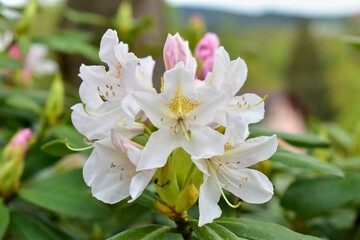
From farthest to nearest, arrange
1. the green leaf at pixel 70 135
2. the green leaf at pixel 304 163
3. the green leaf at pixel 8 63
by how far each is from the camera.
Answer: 1. the green leaf at pixel 8 63
2. the green leaf at pixel 70 135
3. the green leaf at pixel 304 163

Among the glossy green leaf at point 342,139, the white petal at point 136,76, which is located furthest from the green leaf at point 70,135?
the glossy green leaf at point 342,139

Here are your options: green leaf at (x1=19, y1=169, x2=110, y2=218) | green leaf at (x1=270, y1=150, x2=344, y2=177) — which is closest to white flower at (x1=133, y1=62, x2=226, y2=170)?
green leaf at (x1=270, y1=150, x2=344, y2=177)

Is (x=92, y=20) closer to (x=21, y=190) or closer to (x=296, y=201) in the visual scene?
(x=21, y=190)

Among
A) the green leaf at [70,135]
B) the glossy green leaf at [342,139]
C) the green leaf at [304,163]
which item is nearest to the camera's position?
the green leaf at [304,163]

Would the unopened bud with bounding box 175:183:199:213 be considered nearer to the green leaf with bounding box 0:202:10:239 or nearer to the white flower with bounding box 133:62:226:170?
the white flower with bounding box 133:62:226:170

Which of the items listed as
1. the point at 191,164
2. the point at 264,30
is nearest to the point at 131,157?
the point at 191,164

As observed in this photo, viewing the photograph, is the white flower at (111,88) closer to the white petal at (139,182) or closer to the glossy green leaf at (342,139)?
Result: the white petal at (139,182)

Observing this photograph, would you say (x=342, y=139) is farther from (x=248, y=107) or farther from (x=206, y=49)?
(x=248, y=107)

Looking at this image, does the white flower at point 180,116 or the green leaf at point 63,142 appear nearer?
the white flower at point 180,116
